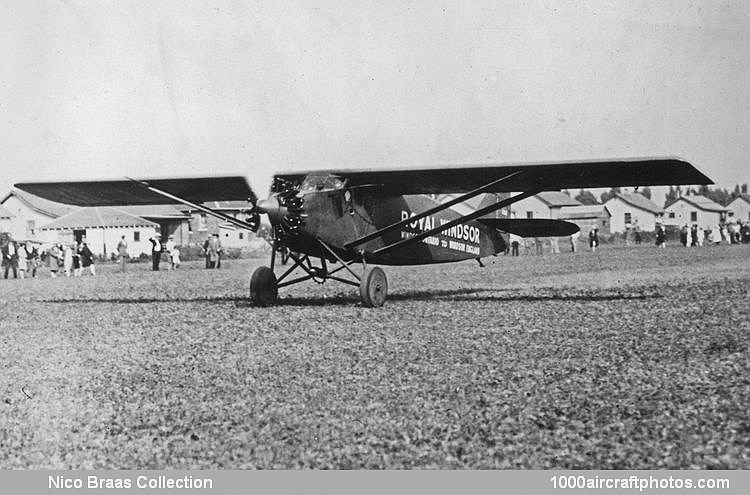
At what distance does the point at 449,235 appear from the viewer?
17.7 metres

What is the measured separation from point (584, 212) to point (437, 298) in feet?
257

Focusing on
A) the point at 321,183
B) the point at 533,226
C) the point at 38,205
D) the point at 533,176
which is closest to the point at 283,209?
the point at 321,183

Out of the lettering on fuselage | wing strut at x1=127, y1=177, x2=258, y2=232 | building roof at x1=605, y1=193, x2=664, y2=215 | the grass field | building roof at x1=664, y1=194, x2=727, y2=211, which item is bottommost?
the grass field

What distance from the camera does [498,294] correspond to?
16516 millimetres

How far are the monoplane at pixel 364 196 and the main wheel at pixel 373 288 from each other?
2 centimetres

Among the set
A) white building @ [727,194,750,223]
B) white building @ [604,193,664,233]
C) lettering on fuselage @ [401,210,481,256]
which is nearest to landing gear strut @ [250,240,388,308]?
lettering on fuselage @ [401,210,481,256]

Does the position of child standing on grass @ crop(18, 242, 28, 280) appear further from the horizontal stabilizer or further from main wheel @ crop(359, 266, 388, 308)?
main wheel @ crop(359, 266, 388, 308)

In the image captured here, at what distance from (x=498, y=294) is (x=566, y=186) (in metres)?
3.42

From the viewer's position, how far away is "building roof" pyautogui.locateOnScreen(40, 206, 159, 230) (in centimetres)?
5659

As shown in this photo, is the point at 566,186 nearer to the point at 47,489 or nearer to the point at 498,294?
the point at 498,294

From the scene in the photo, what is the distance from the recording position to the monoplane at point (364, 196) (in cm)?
1312

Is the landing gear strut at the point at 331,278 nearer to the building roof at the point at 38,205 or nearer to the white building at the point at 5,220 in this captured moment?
the building roof at the point at 38,205

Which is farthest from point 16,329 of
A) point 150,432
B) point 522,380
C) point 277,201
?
point 522,380

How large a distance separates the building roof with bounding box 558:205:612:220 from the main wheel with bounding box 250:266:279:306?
75270 mm
